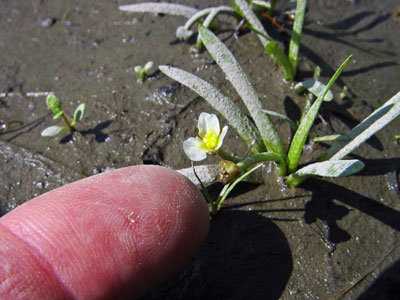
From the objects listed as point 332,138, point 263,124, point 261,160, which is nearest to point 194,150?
point 261,160

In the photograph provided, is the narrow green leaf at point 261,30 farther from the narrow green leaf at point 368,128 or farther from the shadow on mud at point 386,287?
the shadow on mud at point 386,287

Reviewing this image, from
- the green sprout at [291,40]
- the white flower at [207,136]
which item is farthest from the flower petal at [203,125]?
the green sprout at [291,40]

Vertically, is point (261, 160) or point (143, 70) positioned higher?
point (143, 70)

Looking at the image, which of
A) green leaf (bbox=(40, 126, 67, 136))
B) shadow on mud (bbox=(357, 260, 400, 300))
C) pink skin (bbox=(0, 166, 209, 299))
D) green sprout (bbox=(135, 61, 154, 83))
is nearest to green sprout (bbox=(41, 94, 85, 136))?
green leaf (bbox=(40, 126, 67, 136))

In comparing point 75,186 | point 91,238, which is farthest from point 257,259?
point 75,186

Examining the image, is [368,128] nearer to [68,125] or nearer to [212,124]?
[212,124]

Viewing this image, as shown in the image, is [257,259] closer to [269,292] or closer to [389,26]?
[269,292]
